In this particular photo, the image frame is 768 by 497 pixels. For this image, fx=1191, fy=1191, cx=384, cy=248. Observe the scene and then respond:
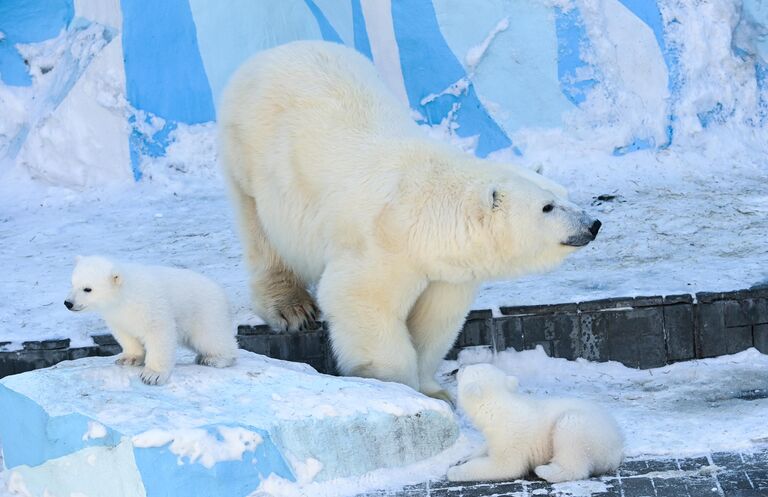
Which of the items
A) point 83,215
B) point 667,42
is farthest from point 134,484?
point 667,42

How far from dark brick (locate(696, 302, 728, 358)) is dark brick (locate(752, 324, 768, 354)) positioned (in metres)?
0.13

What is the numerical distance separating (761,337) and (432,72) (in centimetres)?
365

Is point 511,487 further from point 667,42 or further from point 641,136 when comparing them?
point 667,42

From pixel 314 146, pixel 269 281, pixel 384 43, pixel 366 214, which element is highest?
pixel 384 43

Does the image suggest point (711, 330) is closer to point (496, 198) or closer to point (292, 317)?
point (496, 198)

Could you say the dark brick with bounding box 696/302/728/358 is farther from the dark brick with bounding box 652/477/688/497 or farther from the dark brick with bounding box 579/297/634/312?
the dark brick with bounding box 652/477/688/497

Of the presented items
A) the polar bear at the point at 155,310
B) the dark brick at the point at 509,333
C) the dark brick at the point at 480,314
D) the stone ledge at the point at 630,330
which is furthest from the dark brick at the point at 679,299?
the polar bear at the point at 155,310

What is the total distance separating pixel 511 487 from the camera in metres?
3.52

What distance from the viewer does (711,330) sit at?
5086mm

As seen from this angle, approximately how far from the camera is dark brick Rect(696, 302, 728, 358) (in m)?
5.08

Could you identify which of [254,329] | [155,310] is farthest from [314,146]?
[155,310]

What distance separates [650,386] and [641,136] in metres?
3.36

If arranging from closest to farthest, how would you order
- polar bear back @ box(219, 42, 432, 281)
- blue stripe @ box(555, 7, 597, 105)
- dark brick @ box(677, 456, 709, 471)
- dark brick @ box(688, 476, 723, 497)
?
1. dark brick @ box(688, 476, 723, 497)
2. dark brick @ box(677, 456, 709, 471)
3. polar bear back @ box(219, 42, 432, 281)
4. blue stripe @ box(555, 7, 597, 105)

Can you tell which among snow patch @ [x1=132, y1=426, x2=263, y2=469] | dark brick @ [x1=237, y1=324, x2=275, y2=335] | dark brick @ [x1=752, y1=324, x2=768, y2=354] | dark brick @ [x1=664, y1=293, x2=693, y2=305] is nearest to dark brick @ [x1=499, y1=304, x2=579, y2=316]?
dark brick @ [x1=664, y1=293, x2=693, y2=305]
